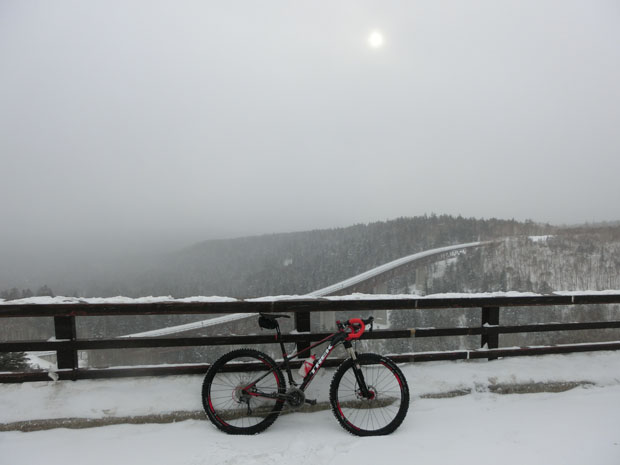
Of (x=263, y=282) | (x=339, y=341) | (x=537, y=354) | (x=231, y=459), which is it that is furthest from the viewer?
(x=263, y=282)

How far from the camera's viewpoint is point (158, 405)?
3.97m

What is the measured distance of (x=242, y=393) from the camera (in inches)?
148

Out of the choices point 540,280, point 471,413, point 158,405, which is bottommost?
point 540,280

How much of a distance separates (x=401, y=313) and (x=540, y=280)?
176ft

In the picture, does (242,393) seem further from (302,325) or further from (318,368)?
(302,325)

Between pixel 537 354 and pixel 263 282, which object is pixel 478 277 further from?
pixel 537 354

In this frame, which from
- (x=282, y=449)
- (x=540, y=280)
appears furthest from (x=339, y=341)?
(x=540, y=280)

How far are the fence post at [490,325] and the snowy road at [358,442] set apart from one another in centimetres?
104

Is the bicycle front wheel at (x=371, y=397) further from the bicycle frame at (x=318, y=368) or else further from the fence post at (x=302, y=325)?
the fence post at (x=302, y=325)

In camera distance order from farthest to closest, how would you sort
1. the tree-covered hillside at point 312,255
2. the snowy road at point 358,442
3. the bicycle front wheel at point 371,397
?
the tree-covered hillside at point 312,255
the bicycle front wheel at point 371,397
the snowy road at point 358,442

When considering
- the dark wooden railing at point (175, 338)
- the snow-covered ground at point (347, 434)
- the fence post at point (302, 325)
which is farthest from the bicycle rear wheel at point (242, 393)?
the fence post at point (302, 325)

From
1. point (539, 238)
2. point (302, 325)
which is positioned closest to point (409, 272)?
point (539, 238)

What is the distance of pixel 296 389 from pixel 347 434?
2.40 ft

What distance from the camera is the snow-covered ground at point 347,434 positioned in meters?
3.23
